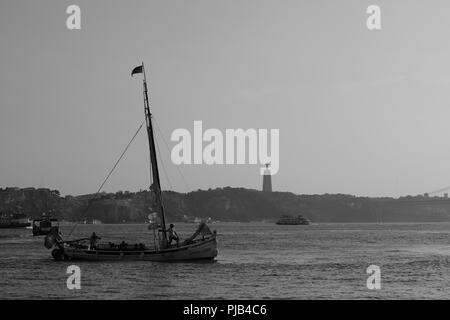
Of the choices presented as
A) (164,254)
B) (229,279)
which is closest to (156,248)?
(164,254)

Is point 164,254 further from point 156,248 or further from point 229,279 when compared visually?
point 229,279

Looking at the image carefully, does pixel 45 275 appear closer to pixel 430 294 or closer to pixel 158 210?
pixel 158 210

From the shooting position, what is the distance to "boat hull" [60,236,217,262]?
65.3 meters

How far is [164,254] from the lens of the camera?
214 ft

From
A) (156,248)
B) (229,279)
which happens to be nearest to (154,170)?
(156,248)

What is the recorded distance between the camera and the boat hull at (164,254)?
214ft

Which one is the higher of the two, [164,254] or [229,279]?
[164,254]

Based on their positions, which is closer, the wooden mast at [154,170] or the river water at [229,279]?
the river water at [229,279]

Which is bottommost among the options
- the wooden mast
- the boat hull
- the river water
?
the river water

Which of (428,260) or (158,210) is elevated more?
(158,210)

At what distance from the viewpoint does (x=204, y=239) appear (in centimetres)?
6756

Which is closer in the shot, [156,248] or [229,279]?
[229,279]

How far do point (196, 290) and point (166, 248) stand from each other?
2102 centimetres
